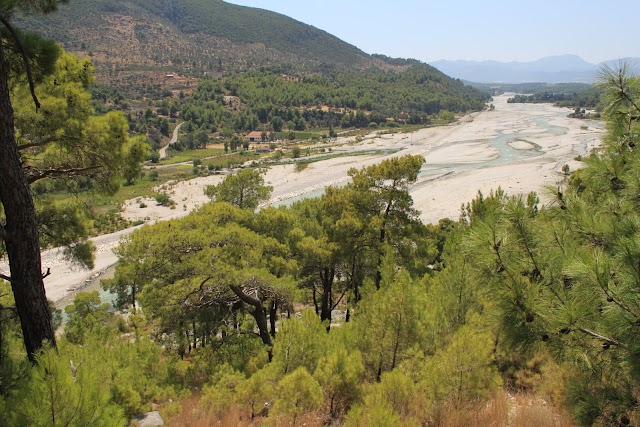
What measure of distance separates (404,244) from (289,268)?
4.04 meters

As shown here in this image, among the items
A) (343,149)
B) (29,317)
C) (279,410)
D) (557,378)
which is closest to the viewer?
(29,317)

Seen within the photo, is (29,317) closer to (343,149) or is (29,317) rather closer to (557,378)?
(557,378)

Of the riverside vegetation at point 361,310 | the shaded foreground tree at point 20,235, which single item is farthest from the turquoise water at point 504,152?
the shaded foreground tree at point 20,235

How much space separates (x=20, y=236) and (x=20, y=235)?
1 centimetres

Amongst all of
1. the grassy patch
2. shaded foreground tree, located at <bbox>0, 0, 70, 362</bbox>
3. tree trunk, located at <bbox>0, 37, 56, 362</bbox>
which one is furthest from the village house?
tree trunk, located at <bbox>0, 37, 56, 362</bbox>

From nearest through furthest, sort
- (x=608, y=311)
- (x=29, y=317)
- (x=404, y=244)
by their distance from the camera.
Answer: (x=608, y=311)
(x=29, y=317)
(x=404, y=244)

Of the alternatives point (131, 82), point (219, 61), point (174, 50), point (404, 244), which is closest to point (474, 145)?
point (404, 244)

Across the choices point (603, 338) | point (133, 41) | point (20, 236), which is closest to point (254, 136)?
point (20, 236)

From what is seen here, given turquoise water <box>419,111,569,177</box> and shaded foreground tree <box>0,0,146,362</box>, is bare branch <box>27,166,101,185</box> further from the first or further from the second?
turquoise water <box>419,111,569,177</box>

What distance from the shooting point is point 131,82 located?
11481 centimetres

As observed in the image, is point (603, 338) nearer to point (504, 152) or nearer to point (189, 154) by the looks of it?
point (504, 152)

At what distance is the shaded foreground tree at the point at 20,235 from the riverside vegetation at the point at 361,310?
3cm

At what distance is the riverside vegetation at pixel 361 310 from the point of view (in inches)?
132

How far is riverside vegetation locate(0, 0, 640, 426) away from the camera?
132 inches
